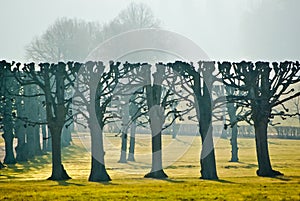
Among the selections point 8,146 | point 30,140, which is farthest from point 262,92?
point 30,140

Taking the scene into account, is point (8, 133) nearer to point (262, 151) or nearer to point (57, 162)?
point (57, 162)

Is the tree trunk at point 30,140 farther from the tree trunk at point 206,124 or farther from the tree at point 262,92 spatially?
the tree at point 262,92

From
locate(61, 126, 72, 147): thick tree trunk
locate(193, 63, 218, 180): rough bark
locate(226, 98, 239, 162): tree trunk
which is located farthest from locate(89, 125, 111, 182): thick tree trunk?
locate(61, 126, 72, 147): thick tree trunk

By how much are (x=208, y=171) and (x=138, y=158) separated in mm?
23395

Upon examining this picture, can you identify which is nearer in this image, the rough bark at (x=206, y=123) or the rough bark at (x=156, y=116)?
the rough bark at (x=206, y=123)

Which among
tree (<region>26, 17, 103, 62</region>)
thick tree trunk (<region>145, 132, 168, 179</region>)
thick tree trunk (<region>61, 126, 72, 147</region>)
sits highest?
tree (<region>26, 17, 103, 62</region>)

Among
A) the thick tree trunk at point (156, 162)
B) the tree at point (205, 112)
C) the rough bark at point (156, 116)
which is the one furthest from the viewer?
the rough bark at point (156, 116)

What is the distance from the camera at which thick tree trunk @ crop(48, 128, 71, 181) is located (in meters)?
29.5

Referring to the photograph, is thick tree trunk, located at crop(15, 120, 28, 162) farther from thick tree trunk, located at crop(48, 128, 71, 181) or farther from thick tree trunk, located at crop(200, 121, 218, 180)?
thick tree trunk, located at crop(200, 121, 218, 180)

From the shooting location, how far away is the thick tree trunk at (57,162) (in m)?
29.5

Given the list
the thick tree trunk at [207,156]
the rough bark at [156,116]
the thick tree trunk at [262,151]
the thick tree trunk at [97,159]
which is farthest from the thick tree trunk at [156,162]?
the thick tree trunk at [262,151]

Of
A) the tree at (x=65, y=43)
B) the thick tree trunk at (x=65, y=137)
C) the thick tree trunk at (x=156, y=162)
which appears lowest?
the thick tree trunk at (x=156, y=162)

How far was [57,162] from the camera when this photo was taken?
2977cm

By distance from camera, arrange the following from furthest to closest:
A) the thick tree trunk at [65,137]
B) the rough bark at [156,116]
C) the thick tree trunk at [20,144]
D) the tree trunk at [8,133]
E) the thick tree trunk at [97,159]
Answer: the thick tree trunk at [65,137] → the thick tree trunk at [20,144] → the tree trunk at [8,133] → the rough bark at [156,116] → the thick tree trunk at [97,159]
